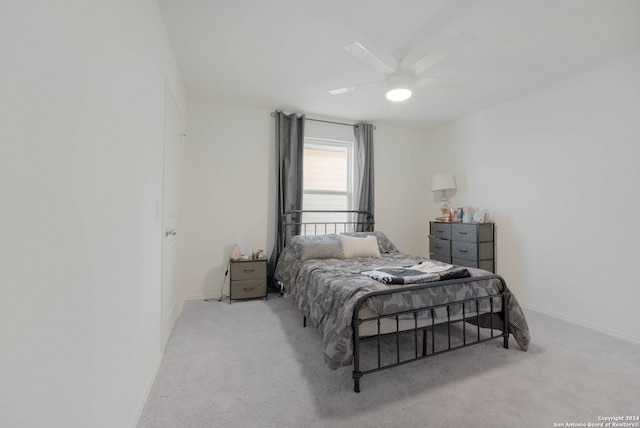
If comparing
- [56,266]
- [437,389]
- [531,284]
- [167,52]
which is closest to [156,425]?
[56,266]

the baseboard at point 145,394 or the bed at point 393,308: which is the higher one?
the bed at point 393,308

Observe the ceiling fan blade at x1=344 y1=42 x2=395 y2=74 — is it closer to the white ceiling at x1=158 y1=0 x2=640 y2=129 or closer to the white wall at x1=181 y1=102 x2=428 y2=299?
the white ceiling at x1=158 y1=0 x2=640 y2=129

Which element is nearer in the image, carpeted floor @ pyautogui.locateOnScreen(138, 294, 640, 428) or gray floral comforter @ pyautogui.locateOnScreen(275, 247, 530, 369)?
carpeted floor @ pyautogui.locateOnScreen(138, 294, 640, 428)

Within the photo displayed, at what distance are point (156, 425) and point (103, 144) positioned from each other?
55.6 inches

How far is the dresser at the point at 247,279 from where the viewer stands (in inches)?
134

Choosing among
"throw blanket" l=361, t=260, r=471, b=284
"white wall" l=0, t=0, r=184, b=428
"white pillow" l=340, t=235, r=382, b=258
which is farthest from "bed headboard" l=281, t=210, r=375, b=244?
"white wall" l=0, t=0, r=184, b=428

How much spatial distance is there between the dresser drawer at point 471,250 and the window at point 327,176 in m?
1.60

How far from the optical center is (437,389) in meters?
1.75

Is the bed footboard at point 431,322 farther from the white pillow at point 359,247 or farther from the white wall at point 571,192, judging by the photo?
the white wall at point 571,192

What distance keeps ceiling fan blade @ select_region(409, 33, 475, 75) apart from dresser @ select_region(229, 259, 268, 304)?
2649mm

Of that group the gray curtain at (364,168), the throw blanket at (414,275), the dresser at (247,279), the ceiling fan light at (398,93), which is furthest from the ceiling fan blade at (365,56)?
the dresser at (247,279)

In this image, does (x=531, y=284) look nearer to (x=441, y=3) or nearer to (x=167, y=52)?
(x=441, y=3)

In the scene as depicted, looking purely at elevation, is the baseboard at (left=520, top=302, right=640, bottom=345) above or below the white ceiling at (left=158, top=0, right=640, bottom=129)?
below

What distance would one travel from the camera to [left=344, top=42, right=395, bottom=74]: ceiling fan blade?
75.2 inches
